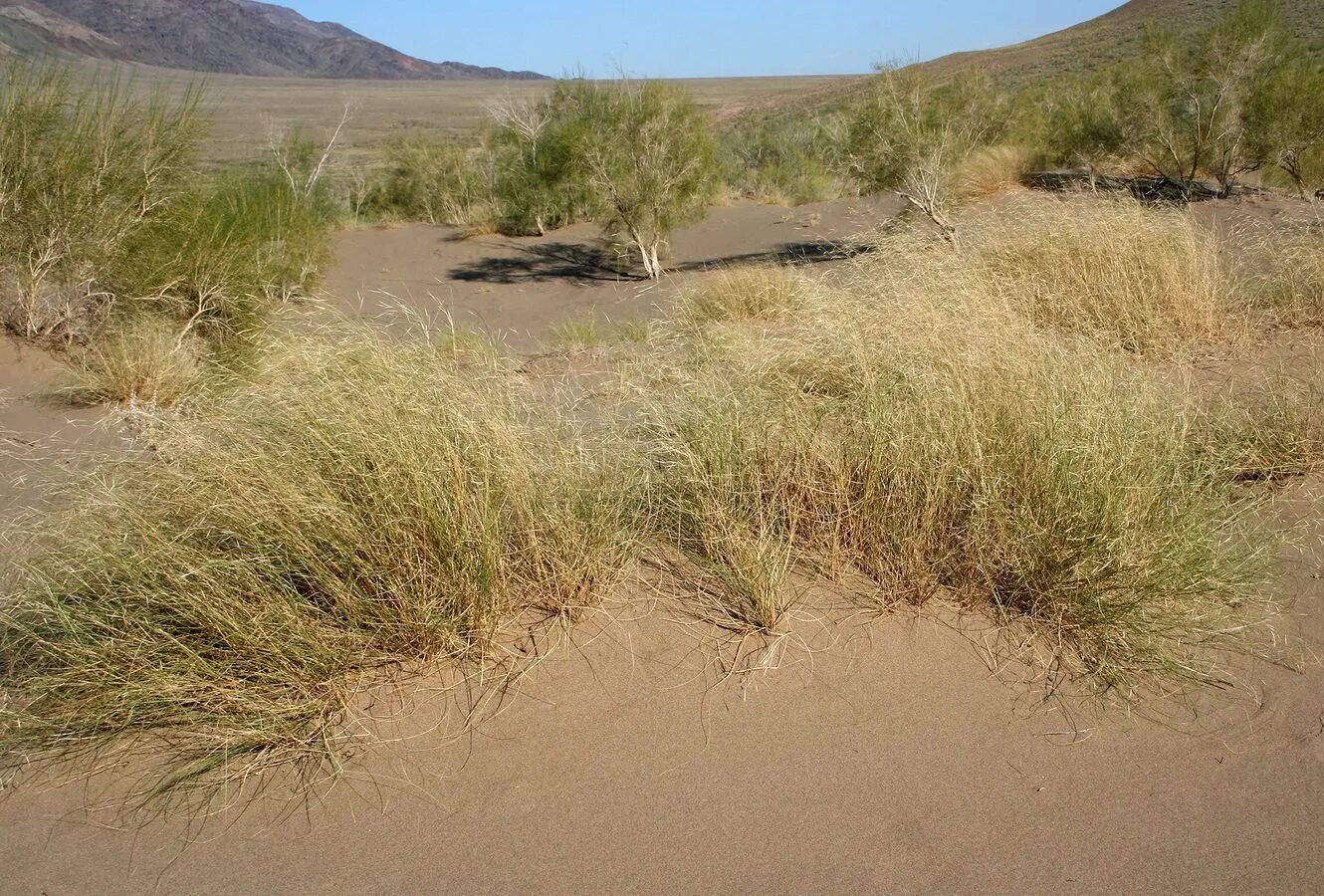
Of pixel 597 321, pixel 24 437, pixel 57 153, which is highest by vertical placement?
pixel 57 153

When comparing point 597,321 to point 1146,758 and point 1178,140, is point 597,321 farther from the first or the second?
point 1178,140

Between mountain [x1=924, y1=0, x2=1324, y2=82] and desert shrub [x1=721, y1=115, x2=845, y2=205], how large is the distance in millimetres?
8104

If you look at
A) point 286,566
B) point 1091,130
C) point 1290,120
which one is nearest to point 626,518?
point 286,566

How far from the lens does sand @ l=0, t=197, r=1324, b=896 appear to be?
2875 millimetres

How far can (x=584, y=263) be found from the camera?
62.3ft

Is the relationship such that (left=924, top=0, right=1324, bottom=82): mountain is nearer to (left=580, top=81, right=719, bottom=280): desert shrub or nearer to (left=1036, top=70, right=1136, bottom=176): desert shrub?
(left=1036, top=70, right=1136, bottom=176): desert shrub

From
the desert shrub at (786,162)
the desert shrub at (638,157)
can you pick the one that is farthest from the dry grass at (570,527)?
the desert shrub at (786,162)

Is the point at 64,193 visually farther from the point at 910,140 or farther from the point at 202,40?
the point at 202,40

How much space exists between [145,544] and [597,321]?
10327 millimetres

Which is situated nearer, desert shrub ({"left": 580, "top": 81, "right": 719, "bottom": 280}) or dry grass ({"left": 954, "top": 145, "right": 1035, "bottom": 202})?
desert shrub ({"left": 580, "top": 81, "right": 719, "bottom": 280})

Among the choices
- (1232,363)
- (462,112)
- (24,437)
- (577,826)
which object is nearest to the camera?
(577,826)

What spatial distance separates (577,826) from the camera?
3.07 metres

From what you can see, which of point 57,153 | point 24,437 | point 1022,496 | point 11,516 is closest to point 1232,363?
point 1022,496

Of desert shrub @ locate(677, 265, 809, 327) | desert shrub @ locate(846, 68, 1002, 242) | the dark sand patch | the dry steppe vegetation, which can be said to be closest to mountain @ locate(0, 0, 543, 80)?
the dark sand patch
